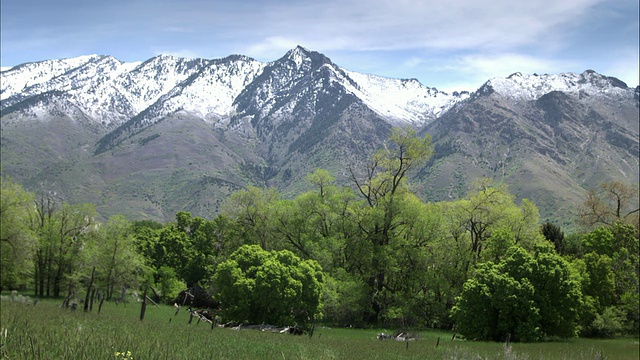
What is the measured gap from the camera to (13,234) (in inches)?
2121

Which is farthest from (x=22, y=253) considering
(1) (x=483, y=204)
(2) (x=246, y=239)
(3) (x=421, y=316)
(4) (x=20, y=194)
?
(1) (x=483, y=204)

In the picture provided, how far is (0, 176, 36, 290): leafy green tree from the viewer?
5403cm

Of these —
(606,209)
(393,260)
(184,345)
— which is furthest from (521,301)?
(606,209)

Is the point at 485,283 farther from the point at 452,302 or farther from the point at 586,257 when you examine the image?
the point at 586,257

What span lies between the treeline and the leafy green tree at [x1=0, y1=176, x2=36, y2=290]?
6.0 inches

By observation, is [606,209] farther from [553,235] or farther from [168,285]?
[168,285]

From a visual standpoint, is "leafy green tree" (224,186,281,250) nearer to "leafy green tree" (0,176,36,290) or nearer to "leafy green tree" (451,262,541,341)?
"leafy green tree" (0,176,36,290)

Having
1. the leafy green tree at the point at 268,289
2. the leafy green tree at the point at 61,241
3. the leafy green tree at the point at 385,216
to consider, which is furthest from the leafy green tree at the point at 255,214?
the leafy green tree at the point at 61,241

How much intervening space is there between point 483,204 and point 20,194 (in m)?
55.2

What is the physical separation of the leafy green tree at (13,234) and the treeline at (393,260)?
153 mm

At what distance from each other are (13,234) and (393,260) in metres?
41.2

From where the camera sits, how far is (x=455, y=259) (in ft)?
180

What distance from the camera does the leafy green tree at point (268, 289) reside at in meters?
42.2

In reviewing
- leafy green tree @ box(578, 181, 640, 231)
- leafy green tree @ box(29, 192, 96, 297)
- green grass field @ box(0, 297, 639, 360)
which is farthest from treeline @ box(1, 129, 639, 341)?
leafy green tree @ box(578, 181, 640, 231)
